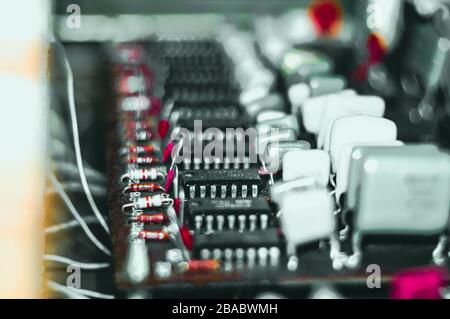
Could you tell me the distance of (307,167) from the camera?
12.4ft

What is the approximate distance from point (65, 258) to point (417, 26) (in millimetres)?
2629

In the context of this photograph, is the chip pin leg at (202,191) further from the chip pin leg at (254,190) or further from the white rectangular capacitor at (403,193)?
Answer: the white rectangular capacitor at (403,193)

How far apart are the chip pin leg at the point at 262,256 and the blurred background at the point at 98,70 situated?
81cm

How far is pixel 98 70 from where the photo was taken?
6258mm

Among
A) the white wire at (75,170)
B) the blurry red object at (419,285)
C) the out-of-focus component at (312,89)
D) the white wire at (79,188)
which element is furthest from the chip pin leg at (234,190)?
the white wire at (75,170)

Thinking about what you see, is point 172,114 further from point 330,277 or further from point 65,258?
point 330,277

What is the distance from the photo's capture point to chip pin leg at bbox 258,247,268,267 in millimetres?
3455

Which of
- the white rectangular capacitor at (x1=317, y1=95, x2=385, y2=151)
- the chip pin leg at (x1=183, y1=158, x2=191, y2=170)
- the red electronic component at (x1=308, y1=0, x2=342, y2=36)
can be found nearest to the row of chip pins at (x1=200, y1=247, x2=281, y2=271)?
the chip pin leg at (x1=183, y1=158, x2=191, y2=170)

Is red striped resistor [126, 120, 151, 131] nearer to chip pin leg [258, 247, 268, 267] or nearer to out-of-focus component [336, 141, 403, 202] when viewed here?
out-of-focus component [336, 141, 403, 202]

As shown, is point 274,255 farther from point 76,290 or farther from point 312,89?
point 312,89

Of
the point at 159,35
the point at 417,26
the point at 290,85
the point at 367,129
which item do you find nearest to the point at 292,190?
the point at 367,129

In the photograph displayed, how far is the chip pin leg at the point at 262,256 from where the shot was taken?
346 cm

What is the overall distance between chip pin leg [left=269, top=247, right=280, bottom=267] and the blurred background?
0.85 m

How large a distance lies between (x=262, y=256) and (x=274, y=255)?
5 centimetres
